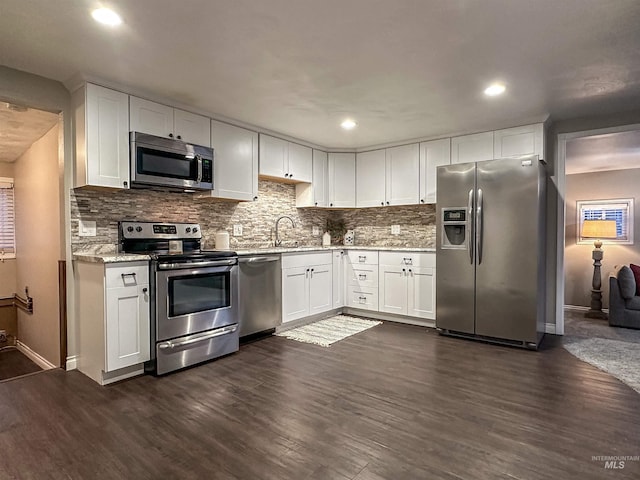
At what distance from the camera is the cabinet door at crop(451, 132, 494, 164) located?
4273 mm

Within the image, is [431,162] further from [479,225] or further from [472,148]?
[479,225]

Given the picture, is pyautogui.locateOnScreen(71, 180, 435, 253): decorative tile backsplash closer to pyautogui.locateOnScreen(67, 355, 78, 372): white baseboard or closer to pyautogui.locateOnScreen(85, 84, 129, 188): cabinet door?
pyautogui.locateOnScreen(85, 84, 129, 188): cabinet door

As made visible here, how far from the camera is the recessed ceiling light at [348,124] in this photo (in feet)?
13.3

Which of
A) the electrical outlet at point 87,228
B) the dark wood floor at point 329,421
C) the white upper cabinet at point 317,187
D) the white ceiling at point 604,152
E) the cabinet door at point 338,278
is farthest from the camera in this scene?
the white upper cabinet at point 317,187

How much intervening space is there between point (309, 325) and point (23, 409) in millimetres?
2811

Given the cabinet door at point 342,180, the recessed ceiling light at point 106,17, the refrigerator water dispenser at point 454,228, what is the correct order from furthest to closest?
the cabinet door at point 342,180
the refrigerator water dispenser at point 454,228
the recessed ceiling light at point 106,17

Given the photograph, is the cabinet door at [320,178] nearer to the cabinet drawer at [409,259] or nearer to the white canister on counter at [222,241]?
the cabinet drawer at [409,259]

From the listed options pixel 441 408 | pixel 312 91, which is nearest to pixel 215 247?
pixel 312 91

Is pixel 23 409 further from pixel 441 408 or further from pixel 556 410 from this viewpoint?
pixel 556 410

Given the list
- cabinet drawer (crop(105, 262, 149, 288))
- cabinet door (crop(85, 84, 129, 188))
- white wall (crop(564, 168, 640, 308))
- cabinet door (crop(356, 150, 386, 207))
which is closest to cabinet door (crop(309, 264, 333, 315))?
cabinet door (crop(356, 150, 386, 207))

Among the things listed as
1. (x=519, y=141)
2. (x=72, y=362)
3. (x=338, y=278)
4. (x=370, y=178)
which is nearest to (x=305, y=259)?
(x=338, y=278)

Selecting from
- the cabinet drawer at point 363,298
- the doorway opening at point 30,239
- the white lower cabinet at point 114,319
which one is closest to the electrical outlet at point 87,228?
the doorway opening at point 30,239

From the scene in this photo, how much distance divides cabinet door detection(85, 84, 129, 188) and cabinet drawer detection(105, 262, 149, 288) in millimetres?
725

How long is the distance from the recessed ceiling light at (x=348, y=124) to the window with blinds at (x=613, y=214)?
174 inches
